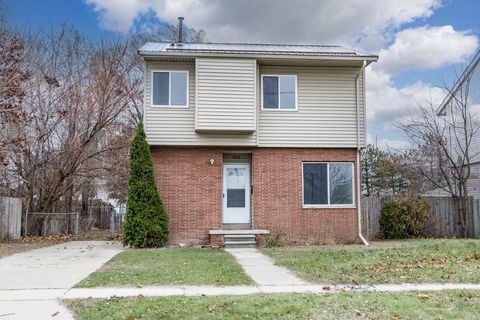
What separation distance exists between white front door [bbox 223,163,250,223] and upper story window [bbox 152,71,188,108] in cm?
260

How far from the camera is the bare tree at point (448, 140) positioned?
1935 cm

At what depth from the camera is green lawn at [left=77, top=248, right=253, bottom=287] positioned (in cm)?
826

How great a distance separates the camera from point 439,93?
22.8 m

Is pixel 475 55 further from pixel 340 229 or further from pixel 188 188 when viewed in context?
pixel 188 188

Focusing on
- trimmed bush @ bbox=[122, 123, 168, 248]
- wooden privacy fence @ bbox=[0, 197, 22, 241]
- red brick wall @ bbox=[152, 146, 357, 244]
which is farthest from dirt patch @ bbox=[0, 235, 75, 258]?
red brick wall @ bbox=[152, 146, 357, 244]

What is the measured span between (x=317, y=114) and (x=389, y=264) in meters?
6.54

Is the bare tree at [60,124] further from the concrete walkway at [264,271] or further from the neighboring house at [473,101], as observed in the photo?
the neighboring house at [473,101]

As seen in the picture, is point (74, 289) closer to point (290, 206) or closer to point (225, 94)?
point (225, 94)

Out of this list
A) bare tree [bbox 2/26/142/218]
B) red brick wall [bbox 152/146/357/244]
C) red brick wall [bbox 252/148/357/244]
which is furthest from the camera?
bare tree [bbox 2/26/142/218]

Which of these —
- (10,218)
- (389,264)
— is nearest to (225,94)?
(389,264)

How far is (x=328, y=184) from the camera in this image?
1542 centimetres

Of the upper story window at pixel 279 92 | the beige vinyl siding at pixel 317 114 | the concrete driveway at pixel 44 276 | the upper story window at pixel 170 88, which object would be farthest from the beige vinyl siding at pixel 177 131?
the concrete driveway at pixel 44 276

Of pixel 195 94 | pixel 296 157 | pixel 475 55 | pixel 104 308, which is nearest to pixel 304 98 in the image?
pixel 296 157

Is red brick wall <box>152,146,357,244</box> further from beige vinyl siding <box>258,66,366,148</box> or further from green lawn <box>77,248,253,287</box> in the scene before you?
green lawn <box>77,248,253,287</box>
